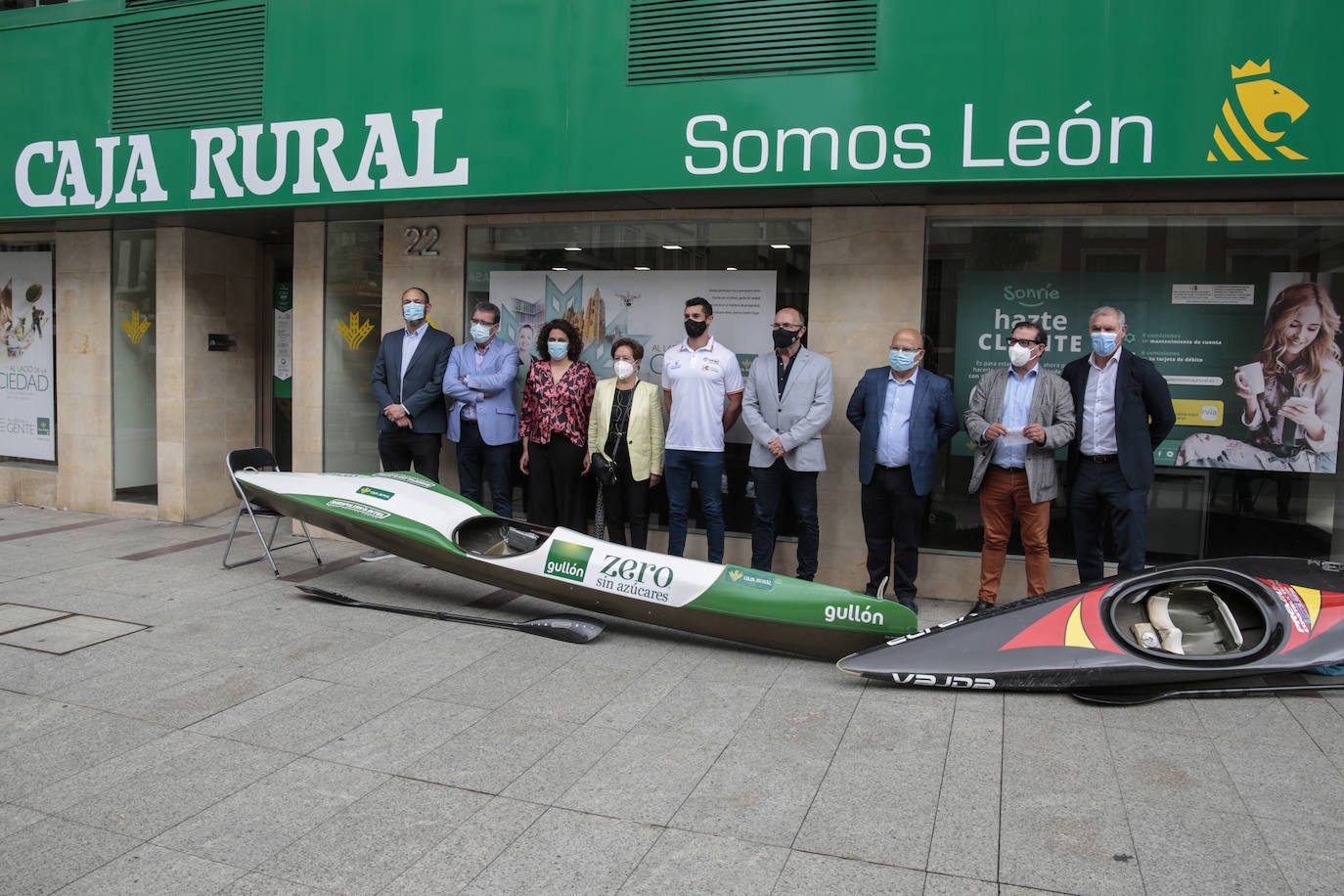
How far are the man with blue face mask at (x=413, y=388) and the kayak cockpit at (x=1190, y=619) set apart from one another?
5.36 metres

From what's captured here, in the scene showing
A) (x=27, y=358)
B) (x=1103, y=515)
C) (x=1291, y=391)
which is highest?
(x=27, y=358)

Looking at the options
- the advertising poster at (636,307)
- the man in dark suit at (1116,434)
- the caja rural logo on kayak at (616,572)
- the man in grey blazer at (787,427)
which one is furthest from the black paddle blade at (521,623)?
the man in dark suit at (1116,434)

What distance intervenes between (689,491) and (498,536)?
1.44 meters

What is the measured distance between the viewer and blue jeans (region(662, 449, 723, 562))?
23.2 feet

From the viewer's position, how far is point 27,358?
35.0 ft

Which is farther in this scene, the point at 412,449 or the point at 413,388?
the point at 412,449

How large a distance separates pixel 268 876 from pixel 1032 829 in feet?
8.53

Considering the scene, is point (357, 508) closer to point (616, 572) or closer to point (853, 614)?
point (616, 572)

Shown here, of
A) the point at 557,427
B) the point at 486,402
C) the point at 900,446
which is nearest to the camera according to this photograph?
the point at 900,446

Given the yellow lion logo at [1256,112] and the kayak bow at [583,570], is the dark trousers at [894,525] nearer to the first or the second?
the kayak bow at [583,570]

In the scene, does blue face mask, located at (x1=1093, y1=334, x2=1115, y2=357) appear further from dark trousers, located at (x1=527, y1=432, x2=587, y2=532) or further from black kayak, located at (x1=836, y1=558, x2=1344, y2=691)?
dark trousers, located at (x1=527, y1=432, x2=587, y2=532)

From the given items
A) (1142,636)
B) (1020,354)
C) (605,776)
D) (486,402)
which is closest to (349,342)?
(486,402)

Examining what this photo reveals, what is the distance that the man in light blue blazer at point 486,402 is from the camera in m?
7.94

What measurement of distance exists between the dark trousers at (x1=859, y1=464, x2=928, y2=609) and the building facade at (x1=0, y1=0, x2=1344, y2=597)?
703 millimetres
